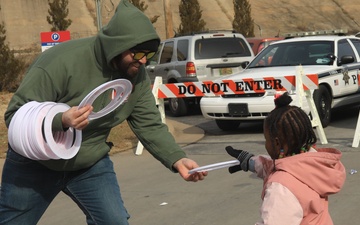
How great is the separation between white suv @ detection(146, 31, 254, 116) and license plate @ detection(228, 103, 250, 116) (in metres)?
3.92

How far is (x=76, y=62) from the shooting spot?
4.12 meters

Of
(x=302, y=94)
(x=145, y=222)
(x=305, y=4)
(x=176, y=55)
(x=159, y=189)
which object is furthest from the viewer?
(x=305, y=4)

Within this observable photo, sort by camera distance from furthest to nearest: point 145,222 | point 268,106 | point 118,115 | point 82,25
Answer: point 82,25 → point 268,106 → point 145,222 → point 118,115

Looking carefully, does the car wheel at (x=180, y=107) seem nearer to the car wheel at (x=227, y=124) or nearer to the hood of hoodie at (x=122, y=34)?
the car wheel at (x=227, y=124)

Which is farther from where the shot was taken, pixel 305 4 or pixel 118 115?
pixel 305 4

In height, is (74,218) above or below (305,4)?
above

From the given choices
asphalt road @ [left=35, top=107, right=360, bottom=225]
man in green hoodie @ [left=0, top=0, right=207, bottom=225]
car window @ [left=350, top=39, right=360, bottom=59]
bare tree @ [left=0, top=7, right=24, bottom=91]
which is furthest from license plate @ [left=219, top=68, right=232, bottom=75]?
man in green hoodie @ [left=0, top=0, right=207, bottom=225]

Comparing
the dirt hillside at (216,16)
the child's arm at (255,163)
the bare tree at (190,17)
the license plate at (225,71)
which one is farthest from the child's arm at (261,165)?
the dirt hillside at (216,16)

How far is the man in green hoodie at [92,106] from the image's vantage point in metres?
4.00

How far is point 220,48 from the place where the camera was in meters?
16.9

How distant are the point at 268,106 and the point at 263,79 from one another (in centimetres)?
52

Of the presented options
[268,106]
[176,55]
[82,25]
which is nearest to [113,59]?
[268,106]

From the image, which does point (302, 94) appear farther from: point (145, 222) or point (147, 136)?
point (147, 136)

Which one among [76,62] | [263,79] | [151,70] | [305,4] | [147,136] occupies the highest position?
Result: [76,62]
